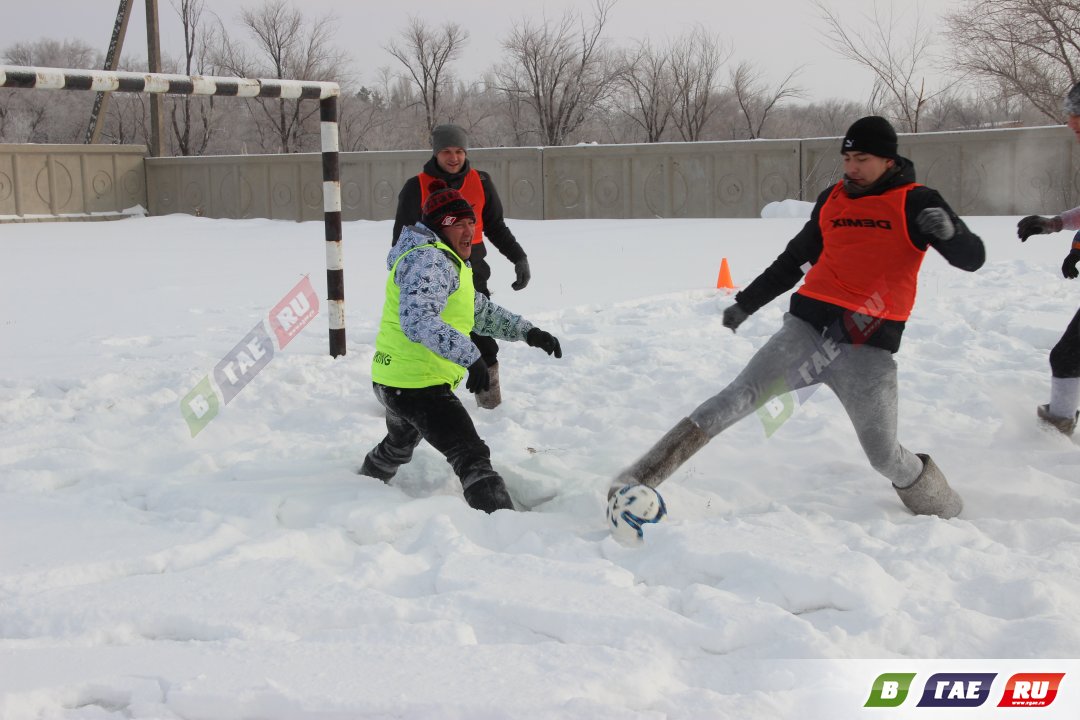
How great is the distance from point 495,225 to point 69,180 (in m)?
19.2

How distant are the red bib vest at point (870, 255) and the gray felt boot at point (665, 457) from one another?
697mm

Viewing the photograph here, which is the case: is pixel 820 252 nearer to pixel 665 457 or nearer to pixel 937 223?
pixel 937 223

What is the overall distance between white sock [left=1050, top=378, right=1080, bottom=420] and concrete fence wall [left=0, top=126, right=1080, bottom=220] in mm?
12072

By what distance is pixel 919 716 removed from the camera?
2596 mm

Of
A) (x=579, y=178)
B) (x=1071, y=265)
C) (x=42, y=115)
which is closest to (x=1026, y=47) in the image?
(x=579, y=178)

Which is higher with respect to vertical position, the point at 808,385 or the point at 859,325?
the point at 859,325

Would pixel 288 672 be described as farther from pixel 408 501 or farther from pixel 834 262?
pixel 834 262

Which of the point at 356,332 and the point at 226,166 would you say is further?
the point at 226,166

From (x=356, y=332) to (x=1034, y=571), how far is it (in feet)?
18.2

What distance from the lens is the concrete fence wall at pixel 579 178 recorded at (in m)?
16.4

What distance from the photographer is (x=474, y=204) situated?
6.07 metres

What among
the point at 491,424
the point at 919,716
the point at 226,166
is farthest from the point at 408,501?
the point at 226,166

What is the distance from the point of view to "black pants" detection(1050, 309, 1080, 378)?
16.5 feet

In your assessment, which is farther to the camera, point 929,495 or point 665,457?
point 929,495
